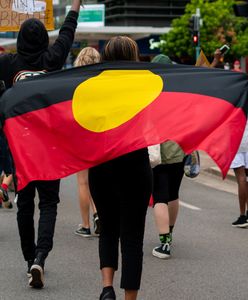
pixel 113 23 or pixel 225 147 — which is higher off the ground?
pixel 225 147

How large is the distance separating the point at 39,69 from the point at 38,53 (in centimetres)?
12

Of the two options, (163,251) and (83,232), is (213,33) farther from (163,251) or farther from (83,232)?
(163,251)

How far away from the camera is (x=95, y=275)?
6.19 metres

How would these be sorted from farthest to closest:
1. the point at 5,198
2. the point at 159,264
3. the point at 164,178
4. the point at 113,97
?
the point at 5,198 < the point at 164,178 < the point at 159,264 < the point at 113,97

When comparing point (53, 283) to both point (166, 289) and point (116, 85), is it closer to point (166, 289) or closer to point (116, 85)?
point (166, 289)

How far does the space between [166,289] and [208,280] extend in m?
0.46

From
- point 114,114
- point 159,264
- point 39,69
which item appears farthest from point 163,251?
point 114,114

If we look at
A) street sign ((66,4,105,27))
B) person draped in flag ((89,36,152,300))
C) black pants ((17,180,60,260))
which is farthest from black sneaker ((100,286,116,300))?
street sign ((66,4,105,27))

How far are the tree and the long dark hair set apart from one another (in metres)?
30.3

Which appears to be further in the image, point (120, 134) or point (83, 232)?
point (83, 232)

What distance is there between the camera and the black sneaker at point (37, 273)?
5.60 m

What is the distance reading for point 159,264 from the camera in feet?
22.1

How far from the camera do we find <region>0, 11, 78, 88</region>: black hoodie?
18.7 ft

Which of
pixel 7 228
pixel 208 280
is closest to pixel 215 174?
pixel 7 228
